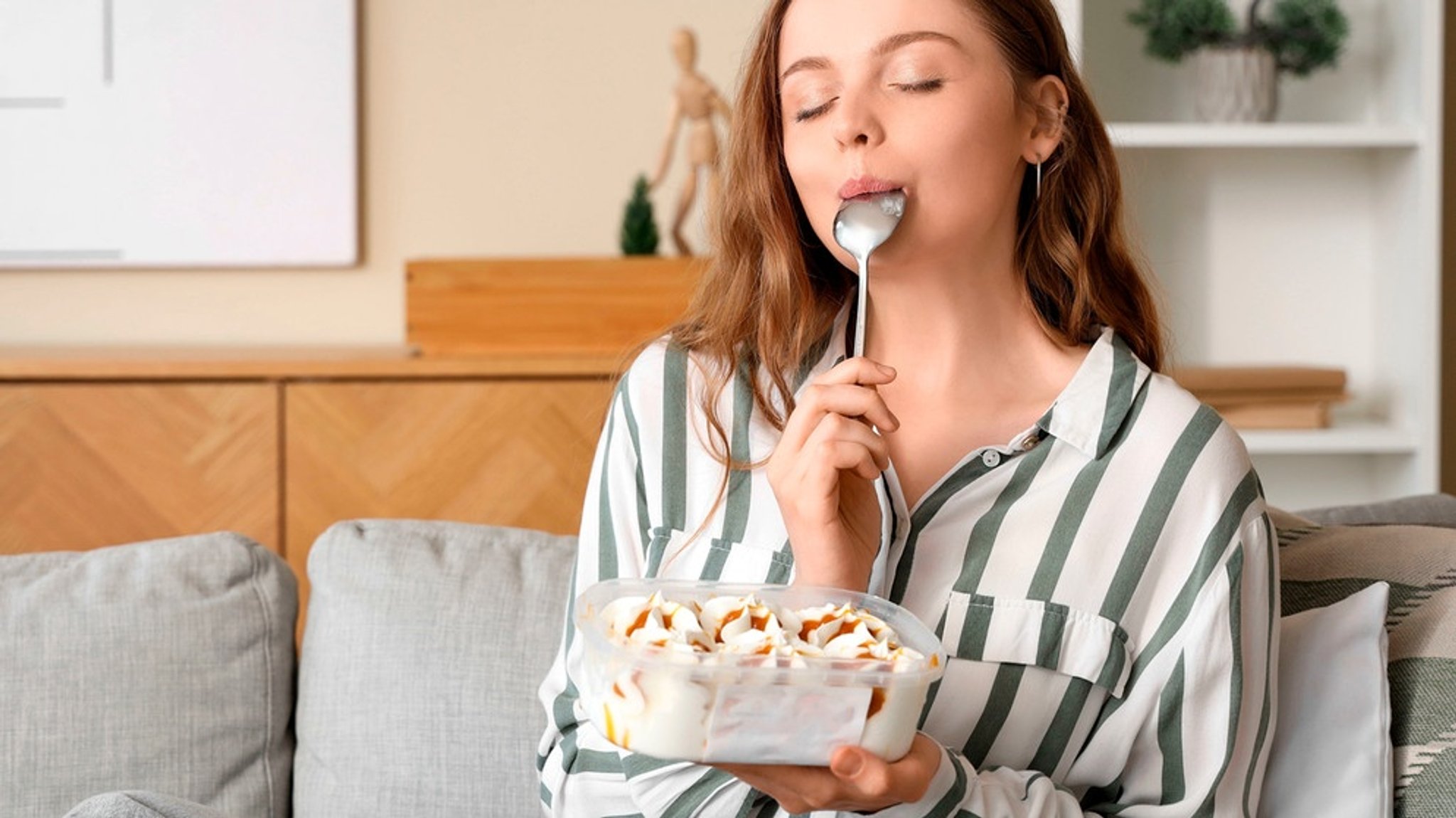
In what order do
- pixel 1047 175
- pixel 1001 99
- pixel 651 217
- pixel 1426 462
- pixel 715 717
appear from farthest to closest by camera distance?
pixel 651 217, pixel 1426 462, pixel 1047 175, pixel 1001 99, pixel 715 717

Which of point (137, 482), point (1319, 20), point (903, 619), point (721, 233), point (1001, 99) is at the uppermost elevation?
point (1319, 20)

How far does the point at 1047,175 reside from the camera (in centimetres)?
143

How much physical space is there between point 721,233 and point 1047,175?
0.30 metres

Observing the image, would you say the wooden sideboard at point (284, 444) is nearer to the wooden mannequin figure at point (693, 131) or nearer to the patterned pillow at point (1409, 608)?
the wooden mannequin figure at point (693, 131)

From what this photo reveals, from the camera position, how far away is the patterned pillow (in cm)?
134

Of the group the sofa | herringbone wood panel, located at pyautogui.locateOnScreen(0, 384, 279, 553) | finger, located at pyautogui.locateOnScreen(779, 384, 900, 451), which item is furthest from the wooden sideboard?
finger, located at pyautogui.locateOnScreen(779, 384, 900, 451)

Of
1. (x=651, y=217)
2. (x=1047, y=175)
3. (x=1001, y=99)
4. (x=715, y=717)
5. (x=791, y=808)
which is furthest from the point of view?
(x=651, y=217)

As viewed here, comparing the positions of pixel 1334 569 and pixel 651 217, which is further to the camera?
pixel 651 217

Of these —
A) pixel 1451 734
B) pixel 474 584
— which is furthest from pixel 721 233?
pixel 1451 734

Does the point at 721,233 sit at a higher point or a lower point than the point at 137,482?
higher

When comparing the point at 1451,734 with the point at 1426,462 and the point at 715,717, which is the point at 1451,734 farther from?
the point at 1426,462

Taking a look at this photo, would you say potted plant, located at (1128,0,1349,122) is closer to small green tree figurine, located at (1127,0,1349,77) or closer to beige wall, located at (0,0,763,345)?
small green tree figurine, located at (1127,0,1349,77)

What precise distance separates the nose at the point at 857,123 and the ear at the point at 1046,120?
0.20 m

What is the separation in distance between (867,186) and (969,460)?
0.81ft
